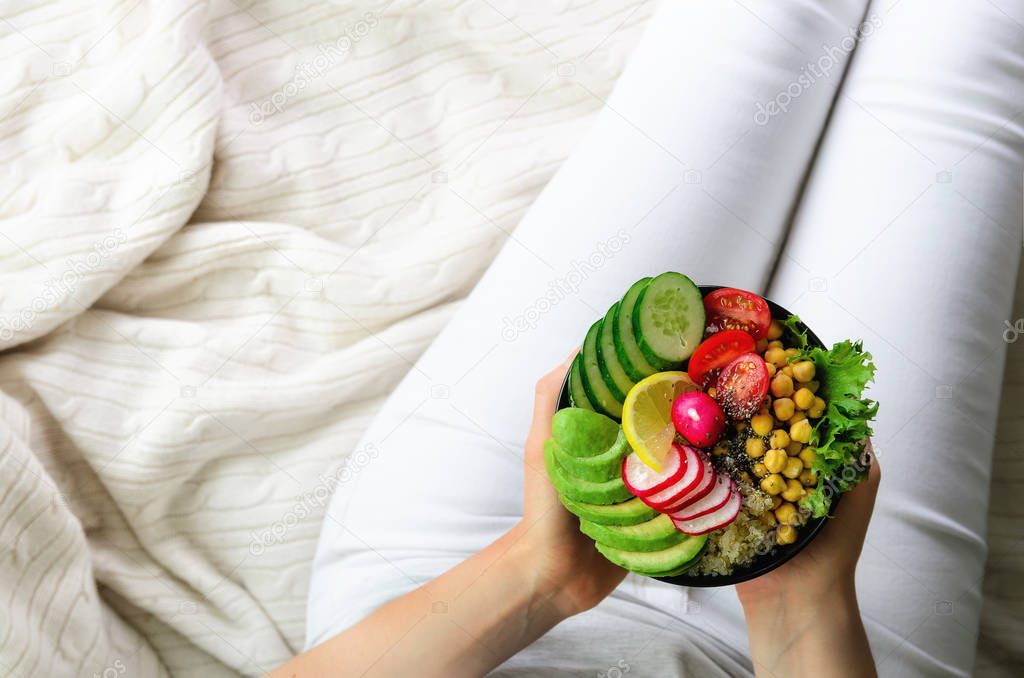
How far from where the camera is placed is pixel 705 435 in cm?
60

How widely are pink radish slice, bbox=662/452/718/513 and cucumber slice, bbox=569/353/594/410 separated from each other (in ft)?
0.34

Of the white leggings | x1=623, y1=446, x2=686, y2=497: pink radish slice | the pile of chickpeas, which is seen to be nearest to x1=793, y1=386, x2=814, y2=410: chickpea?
the pile of chickpeas

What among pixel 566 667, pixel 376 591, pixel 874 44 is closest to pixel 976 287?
pixel 874 44

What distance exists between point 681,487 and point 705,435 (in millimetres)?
51

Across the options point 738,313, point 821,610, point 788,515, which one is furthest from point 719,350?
point 821,610

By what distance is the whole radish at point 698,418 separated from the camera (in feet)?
1.95

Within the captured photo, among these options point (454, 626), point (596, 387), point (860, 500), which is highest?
point (596, 387)

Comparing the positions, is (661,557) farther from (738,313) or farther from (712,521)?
(738,313)

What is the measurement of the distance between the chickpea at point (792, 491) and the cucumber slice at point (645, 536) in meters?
0.08

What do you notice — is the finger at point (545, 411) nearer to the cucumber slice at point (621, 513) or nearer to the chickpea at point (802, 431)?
the cucumber slice at point (621, 513)

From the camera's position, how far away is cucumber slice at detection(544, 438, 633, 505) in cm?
62

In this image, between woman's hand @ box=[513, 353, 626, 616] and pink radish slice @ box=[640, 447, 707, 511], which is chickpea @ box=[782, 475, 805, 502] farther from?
woman's hand @ box=[513, 353, 626, 616]

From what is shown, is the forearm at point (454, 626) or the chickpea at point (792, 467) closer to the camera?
the chickpea at point (792, 467)

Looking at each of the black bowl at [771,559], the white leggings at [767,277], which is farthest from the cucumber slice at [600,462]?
the white leggings at [767,277]
